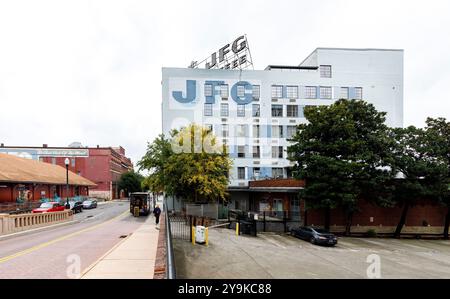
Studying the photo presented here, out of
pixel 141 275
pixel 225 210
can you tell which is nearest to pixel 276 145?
pixel 225 210

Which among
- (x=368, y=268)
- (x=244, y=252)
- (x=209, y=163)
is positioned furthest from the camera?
(x=209, y=163)

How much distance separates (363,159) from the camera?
2683cm

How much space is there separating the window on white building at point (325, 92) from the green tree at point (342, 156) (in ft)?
55.1

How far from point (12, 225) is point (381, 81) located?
160 feet

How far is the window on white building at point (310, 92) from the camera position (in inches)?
1802

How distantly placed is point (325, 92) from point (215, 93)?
657 inches

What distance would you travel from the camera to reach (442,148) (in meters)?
28.8

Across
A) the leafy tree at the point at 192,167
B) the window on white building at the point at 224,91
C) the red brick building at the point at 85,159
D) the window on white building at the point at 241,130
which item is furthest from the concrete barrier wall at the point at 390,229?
the red brick building at the point at 85,159

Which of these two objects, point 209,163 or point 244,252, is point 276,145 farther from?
point 244,252

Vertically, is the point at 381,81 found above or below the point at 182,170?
above

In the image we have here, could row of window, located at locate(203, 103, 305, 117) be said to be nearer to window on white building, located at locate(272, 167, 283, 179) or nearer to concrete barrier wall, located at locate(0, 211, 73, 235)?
window on white building, located at locate(272, 167, 283, 179)

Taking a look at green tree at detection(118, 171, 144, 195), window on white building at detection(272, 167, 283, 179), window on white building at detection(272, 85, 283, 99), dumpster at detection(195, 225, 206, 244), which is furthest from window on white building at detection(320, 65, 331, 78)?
green tree at detection(118, 171, 144, 195)

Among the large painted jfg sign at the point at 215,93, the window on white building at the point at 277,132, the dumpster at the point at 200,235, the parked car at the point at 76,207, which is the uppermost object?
the large painted jfg sign at the point at 215,93

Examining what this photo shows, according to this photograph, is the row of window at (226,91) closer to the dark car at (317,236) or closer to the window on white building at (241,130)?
the window on white building at (241,130)
